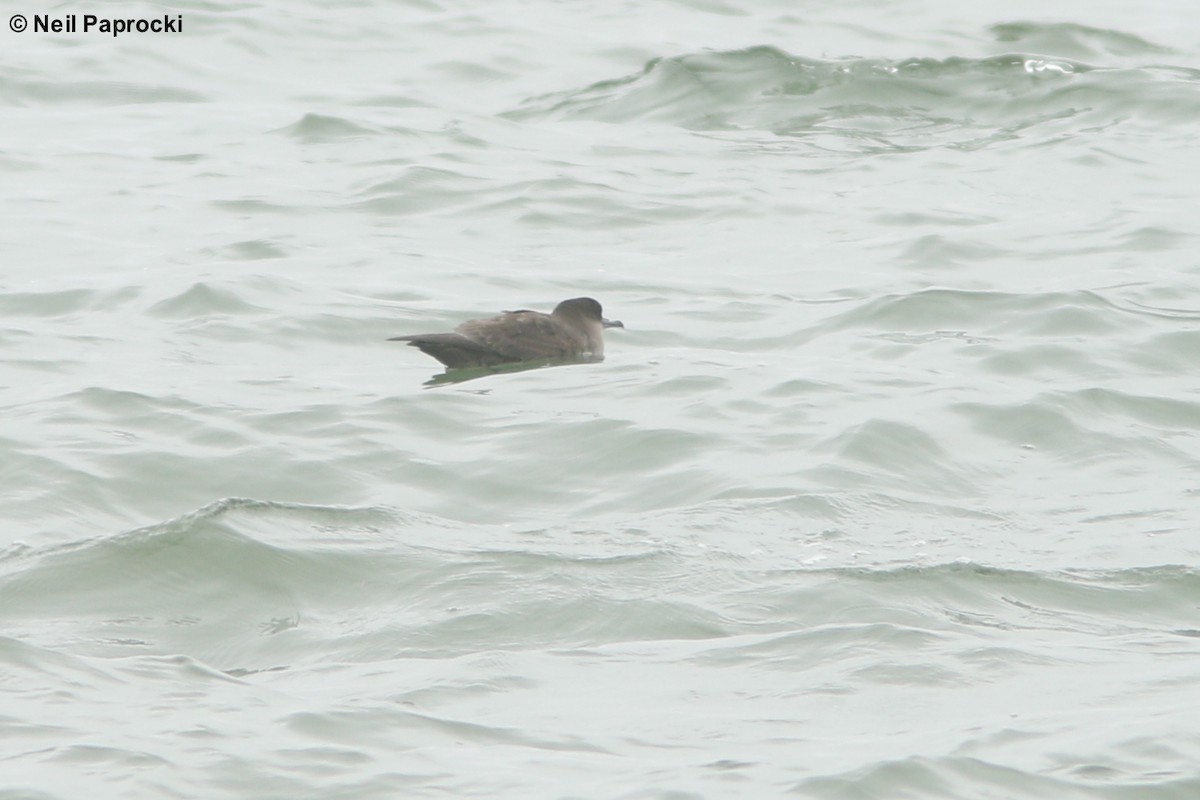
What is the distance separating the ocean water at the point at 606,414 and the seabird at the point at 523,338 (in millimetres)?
198

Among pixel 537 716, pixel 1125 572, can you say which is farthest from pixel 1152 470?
pixel 537 716

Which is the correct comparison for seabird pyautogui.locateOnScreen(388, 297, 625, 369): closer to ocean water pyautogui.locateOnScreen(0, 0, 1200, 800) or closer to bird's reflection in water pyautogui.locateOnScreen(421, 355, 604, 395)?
bird's reflection in water pyautogui.locateOnScreen(421, 355, 604, 395)

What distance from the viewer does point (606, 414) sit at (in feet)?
29.9

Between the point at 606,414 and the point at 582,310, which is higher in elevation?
Result: the point at 582,310

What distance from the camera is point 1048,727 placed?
16.9ft

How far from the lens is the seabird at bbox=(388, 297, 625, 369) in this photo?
998cm

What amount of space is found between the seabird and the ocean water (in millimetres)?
198

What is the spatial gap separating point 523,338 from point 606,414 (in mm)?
1310

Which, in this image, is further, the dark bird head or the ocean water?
the dark bird head

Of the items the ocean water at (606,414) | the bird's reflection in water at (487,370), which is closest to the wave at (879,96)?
the ocean water at (606,414)

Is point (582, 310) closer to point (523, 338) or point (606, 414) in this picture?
point (523, 338)

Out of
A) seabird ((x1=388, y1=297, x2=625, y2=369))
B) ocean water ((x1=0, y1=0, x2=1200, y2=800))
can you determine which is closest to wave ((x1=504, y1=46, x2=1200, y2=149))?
ocean water ((x1=0, y1=0, x2=1200, y2=800))

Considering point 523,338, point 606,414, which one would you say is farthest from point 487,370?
point 606,414

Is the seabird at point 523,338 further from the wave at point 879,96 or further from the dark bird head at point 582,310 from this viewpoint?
the wave at point 879,96
